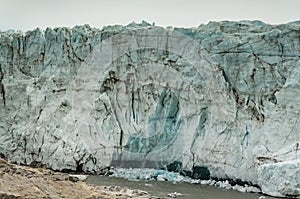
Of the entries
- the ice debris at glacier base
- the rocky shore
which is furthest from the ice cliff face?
the rocky shore

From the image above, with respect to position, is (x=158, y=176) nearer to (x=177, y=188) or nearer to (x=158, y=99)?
(x=177, y=188)

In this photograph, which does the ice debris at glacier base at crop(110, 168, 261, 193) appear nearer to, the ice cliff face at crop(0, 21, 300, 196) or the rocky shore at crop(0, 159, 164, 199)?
the ice cliff face at crop(0, 21, 300, 196)

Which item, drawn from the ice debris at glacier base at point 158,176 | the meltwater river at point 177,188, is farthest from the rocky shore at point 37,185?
the ice debris at glacier base at point 158,176

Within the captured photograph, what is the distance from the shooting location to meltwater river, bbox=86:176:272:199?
1512 centimetres

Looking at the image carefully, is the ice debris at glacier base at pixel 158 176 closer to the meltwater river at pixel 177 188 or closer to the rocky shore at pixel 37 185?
the meltwater river at pixel 177 188

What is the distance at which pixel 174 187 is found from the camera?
54.0ft

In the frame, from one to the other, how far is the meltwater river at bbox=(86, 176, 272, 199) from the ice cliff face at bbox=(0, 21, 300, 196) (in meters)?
0.80

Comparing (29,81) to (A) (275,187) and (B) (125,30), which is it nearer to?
(B) (125,30)

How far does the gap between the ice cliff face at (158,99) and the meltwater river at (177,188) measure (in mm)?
803

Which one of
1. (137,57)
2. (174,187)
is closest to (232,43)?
(137,57)

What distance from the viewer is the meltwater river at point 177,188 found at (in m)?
15.1

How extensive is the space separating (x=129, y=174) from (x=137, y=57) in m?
4.17

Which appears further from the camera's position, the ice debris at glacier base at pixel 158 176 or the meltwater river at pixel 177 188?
the ice debris at glacier base at pixel 158 176

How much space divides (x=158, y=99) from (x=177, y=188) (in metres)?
3.88
